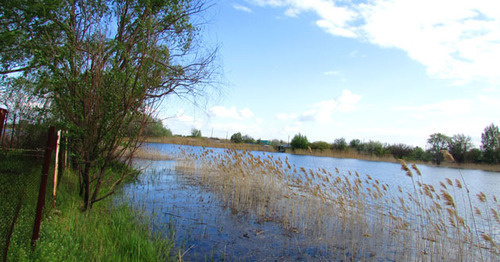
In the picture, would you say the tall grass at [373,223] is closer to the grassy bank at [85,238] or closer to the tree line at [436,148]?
the grassy bank at [85,238]

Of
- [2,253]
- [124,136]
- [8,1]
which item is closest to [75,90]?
[124,136]

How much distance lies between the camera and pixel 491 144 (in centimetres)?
4303

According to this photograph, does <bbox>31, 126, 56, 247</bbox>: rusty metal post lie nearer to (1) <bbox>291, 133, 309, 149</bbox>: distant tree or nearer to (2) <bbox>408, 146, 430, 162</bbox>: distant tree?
(2) <bbox>408, 146, 430, 162</bbox>: distant tree

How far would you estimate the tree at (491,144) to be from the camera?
37656 millimetres

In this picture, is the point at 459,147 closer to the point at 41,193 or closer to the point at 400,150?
the point at 400,150

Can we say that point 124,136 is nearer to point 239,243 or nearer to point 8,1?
point 239,243

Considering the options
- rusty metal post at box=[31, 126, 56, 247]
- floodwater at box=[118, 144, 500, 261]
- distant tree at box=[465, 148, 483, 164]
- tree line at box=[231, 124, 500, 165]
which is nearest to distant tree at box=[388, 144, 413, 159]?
tree line at box=[231, 124, 500, 165]

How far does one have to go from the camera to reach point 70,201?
503 centimetres

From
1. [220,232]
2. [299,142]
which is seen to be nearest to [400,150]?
[299,142]

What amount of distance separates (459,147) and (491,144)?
18.0 ft

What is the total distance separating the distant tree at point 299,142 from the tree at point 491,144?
2705 centimetres

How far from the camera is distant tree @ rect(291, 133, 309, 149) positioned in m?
52.7

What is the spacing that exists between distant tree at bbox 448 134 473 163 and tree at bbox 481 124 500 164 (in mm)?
2278

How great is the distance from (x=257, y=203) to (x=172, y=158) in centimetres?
1479
